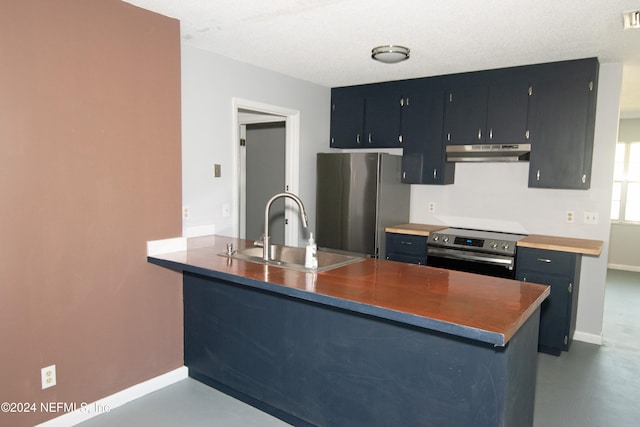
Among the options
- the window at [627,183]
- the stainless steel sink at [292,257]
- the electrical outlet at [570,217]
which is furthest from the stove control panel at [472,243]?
the window at [627,183]

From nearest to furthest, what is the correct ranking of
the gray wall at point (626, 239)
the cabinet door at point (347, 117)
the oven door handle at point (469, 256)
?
the oven door handle at point (469, 256) → the cabinet door at point (347, 117) → the gray wall at point (626, 239)

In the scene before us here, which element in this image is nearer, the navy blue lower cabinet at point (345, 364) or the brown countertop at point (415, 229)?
the navy blue lower cabinet at point (345, 364)

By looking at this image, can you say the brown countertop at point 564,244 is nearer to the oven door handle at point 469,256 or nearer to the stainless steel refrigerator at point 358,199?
the oven door handle at point 469,256

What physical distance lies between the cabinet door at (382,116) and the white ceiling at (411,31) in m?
0.53

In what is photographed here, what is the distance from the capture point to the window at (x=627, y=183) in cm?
659

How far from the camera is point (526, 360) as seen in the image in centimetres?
198

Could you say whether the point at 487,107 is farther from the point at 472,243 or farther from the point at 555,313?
the point at 555,313

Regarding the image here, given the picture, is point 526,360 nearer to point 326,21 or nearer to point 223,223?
point 326,21

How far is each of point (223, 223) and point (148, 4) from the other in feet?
5.67

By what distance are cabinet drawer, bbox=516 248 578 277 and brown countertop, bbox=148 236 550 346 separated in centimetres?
155

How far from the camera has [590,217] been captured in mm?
3756

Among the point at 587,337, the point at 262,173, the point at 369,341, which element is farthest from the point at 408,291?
the point at 262,173

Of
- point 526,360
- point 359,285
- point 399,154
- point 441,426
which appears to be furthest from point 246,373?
point 399,154

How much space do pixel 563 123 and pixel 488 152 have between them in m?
0.67
